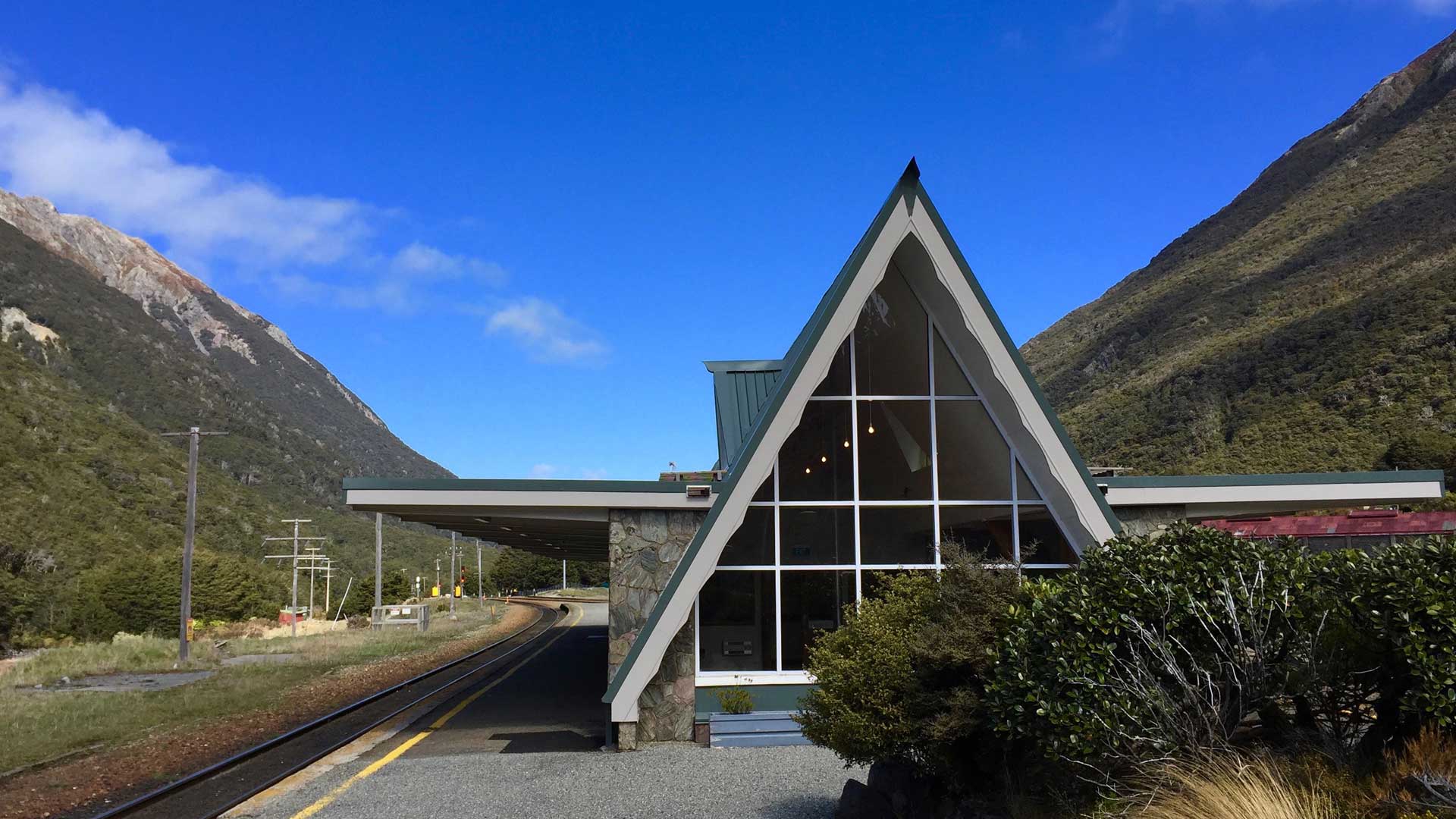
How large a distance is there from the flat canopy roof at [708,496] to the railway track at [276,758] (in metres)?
3.35

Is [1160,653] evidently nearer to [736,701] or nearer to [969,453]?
[969,453]

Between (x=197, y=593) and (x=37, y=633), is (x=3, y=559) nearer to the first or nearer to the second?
(x=37, y=633)

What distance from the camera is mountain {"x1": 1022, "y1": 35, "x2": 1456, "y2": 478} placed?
42.6 meters

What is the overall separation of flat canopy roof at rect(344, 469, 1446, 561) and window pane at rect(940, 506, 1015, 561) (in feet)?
4.36

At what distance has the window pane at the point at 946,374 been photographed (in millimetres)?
12203

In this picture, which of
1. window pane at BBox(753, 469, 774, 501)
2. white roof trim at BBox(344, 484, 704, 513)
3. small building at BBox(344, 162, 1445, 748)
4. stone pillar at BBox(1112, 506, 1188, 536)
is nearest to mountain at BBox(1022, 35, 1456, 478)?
stone pillar at BBox(1112, 506, 1188, 536)

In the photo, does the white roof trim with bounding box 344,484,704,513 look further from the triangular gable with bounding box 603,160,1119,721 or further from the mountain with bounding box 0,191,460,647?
the mountain with bounding box 0,191,460,647

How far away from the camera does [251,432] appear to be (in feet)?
330

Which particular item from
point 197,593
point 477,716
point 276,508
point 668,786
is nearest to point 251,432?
point 276,508

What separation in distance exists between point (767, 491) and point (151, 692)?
15718 millimetres

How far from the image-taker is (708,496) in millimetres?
12430

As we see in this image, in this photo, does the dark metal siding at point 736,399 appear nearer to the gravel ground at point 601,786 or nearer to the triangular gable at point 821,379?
the triangular gable at point 821,379

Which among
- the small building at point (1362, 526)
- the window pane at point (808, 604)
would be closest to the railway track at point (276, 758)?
the window pane at point (808, 604)

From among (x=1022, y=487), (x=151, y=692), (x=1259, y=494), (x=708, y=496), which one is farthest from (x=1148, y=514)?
(x=151, y=692)
